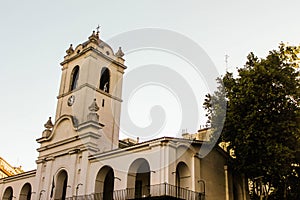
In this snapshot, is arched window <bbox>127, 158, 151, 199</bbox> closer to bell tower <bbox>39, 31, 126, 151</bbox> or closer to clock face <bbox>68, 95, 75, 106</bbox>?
bell tower <bbox>39, 31, 126, 151</bbox>

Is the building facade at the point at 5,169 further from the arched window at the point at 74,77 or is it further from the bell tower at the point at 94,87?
the arched window at the point at 74,77

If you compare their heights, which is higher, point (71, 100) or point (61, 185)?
point (71, 100)

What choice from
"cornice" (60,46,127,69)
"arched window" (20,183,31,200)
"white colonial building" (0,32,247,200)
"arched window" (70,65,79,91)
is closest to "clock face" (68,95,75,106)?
"white colonial building" (0,32,247,200)

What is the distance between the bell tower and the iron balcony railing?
4929mm

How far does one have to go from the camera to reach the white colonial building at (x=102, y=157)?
2438cm

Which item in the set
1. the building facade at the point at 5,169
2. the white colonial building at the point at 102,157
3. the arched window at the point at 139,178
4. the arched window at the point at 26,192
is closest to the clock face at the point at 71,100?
the white colonial building at the point at 102,157

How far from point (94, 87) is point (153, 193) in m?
14.0

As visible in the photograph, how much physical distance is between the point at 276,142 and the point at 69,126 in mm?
17066

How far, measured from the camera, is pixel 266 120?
81.6ft

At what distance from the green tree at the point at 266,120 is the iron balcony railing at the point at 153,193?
14.8 feet

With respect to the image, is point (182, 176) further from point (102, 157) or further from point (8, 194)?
point (8, 194)

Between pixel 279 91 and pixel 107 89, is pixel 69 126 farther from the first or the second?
pixel 279 91

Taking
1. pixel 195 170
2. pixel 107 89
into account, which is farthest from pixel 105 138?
pixel 195 170

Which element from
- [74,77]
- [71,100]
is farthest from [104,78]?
[71,100]
